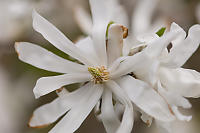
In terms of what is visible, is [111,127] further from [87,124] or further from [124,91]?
[87,124]

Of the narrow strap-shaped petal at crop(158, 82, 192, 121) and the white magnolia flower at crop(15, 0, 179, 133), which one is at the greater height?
the white magnolia flower at crop(15, 0, 179, 133)

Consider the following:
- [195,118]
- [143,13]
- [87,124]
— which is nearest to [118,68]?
[143,13]

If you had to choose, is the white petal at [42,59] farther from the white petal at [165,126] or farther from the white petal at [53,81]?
the white petal at [165,126]

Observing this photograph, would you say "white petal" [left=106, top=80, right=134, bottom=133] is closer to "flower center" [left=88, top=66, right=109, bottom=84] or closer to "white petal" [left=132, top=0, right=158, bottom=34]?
"flower center" [left=88, top=66, right=109, bottom=84]

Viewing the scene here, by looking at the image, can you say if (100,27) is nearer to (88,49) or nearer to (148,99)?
(88,49)

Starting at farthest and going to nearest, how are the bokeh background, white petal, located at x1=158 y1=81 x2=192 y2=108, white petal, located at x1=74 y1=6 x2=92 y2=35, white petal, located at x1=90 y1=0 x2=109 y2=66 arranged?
the bokeh background, white petal, located at x1=74 y1=6 x2=92 y2=35, white petal, located at x1=90 y1=0 x2=109 y2=66, white petal, located at x1=158 y1=81 x2=192 y2=108

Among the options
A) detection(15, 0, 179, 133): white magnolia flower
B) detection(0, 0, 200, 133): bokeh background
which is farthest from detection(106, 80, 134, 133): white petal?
detection(0, 0, 200, 133): bokeh background

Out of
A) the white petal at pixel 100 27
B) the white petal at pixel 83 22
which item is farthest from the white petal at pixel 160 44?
the white petal at pixel 83 22
